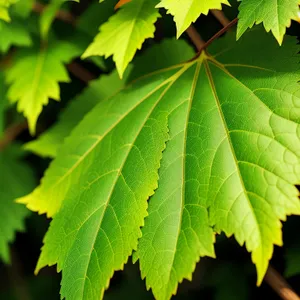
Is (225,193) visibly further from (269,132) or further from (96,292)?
(96,292)

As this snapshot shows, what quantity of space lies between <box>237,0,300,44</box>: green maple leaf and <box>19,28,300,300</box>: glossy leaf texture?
9 centimetres

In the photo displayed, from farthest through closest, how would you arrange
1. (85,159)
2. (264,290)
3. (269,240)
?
(264,290) < (85,159) < (269,240)

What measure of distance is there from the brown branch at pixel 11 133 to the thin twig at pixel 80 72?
29 cm

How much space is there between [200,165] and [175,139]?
0.23 ft

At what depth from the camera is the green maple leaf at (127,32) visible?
826 mm

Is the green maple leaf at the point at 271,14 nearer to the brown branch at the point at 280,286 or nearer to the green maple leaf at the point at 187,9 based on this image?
the green maple leaf at the point at 187,9

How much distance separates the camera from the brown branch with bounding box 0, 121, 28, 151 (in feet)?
4.92

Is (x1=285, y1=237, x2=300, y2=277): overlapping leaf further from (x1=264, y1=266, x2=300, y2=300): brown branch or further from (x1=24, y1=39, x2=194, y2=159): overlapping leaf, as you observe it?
(x1=24, y1=39, x2=194, y2=159): overlapping leaf

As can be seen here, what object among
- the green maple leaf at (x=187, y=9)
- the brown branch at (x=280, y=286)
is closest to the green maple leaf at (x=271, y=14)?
the green maple leaf at (x=187, y=9)

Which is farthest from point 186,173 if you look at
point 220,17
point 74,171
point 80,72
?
point 80,72

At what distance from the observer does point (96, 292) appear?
766 millimetres

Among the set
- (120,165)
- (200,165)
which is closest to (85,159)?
(120,165)

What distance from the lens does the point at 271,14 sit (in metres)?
0.71

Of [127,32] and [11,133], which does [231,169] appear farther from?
[11,133]
